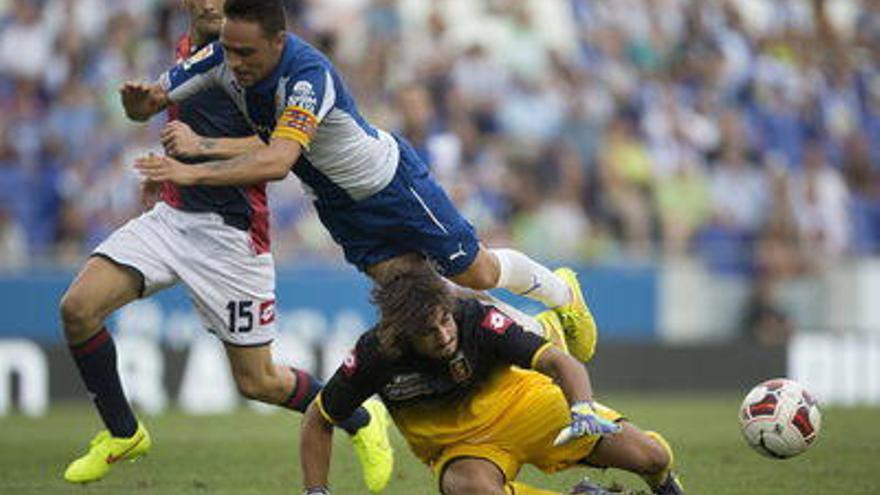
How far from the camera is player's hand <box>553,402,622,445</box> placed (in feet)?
25.5

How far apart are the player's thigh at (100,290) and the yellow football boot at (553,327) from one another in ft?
7.31

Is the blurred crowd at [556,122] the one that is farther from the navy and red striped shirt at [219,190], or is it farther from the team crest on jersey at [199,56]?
the team crest on jersey at [199,56]

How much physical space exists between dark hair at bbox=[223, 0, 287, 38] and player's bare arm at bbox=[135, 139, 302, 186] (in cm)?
56

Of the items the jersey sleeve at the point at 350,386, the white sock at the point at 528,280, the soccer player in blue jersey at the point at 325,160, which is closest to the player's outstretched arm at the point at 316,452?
the jersey sleeve at the point at 350,386

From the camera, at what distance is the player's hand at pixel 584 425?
777cm

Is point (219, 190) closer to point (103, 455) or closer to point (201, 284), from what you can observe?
point (201, 284)

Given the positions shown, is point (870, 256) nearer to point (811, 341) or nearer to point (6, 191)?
point (811, 341)

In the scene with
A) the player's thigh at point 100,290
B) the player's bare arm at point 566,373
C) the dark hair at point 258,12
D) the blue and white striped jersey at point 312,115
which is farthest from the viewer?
the player's thigh at point 100,290

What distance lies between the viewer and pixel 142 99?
960cm

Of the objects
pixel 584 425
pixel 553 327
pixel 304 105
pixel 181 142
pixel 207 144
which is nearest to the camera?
pixel 584 425

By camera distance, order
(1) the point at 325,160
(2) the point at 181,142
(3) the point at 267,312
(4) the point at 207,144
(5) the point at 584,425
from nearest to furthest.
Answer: (5) the point at 584,425
(2) the point at 181,142
(4) the point at 207,144
(1) the point at 325,160
(3) the point at 267,312

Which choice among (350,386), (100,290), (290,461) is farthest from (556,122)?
(350,386)

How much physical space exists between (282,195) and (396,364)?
10462 mm

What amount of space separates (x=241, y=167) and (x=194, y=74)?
1.14m
